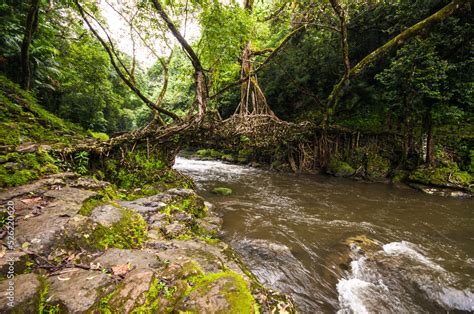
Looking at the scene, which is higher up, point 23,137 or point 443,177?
point 23,137

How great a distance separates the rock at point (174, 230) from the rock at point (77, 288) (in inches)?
52.0

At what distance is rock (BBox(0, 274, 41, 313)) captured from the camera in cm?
137

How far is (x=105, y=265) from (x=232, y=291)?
123cm

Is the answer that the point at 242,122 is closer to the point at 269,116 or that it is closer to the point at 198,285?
the point at 269,116

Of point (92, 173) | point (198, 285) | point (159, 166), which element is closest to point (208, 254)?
point (198, 285)

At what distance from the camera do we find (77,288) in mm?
1711

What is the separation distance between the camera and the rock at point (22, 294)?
1.37 meters

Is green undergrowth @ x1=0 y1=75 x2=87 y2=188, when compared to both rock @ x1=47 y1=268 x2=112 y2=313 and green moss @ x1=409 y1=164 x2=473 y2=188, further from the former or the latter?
green moss @ x1=409 y1=164 x2=473 y2=188

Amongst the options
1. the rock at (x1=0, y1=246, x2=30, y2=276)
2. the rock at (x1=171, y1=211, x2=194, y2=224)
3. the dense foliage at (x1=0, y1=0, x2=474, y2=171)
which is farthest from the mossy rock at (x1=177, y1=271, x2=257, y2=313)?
the dense foliage at (x1=0, y1=0, x2=474, y2=171)

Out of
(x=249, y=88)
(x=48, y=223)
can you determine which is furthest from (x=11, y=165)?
(x=249, y=88)

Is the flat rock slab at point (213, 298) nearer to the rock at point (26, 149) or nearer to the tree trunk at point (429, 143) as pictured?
the rock at point (26, 149)

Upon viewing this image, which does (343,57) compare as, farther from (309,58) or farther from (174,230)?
(174,230)

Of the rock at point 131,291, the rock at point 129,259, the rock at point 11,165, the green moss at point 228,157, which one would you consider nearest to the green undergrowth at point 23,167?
the rock at point 11,165

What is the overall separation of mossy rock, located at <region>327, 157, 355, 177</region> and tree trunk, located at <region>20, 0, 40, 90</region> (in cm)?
1335
